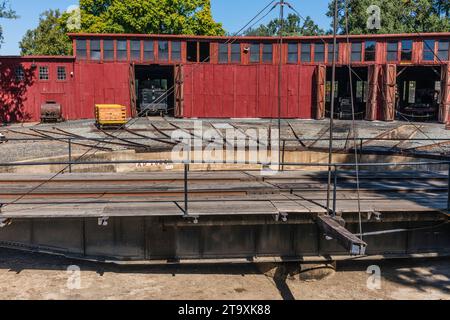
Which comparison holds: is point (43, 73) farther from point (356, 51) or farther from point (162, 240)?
point (162, 240)

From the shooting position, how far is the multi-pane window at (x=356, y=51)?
4253cm

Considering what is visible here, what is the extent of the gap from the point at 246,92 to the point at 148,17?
23552mm

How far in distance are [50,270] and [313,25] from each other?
137 metres

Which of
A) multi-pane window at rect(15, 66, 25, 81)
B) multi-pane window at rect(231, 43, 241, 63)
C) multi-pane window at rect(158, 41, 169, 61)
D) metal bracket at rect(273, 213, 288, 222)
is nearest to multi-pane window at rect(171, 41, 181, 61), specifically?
multi-pane window at rect(158, 41, 169, 61)

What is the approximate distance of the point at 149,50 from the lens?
138 feet

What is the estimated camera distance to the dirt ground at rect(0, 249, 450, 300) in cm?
1228

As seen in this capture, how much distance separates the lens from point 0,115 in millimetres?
40906

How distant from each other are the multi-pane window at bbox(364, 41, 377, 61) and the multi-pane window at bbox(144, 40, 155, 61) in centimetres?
1903

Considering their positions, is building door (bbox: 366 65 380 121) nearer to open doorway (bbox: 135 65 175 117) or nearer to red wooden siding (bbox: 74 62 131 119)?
open doorway (bbox: 135 65 175 117)

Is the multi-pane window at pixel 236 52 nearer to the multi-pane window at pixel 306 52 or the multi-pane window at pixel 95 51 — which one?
the multi-pane window at pixel 306 52

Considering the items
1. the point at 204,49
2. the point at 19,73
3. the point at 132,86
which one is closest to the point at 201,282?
the point at 132,86

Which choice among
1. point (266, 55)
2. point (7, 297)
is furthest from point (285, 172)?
point (266, 55)

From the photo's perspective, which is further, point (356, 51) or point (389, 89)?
point (356, 51)
